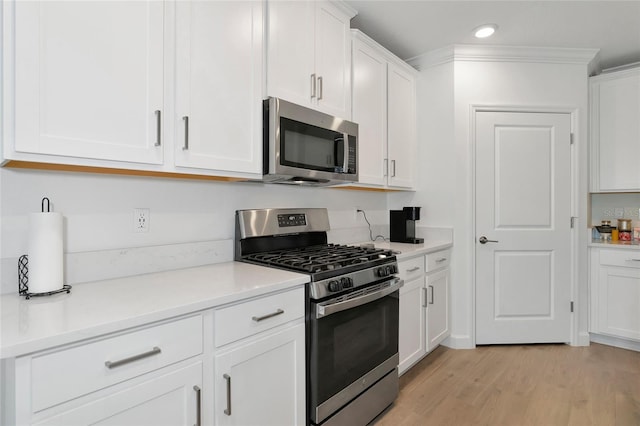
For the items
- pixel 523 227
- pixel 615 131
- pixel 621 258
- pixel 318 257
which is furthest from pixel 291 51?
pixel 621 258

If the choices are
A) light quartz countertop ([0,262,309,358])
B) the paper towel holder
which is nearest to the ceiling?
light quartz countertop ([0,262,309,358])

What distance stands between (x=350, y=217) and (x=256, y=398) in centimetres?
176

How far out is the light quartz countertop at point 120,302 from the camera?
867 millimetres

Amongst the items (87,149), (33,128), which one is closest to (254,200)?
(87,149)

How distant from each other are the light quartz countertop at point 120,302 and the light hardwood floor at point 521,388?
1.23 metres

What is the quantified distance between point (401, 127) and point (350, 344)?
1.94 meters

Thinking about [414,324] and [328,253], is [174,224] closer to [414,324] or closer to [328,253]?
[328,253]

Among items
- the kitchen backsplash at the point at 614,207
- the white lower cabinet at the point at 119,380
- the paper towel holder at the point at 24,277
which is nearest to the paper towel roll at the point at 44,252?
the paper towel holder at the point at 24,277

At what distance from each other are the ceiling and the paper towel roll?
2.15m

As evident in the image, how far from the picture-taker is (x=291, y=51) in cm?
189

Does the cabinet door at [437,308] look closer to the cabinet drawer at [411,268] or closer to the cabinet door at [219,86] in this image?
the cabinet drawer at [411,268]

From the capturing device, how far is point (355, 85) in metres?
2.39

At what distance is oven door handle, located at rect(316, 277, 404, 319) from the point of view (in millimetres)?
1538

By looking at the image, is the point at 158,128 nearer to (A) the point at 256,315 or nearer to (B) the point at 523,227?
(A) the point at 256,315
